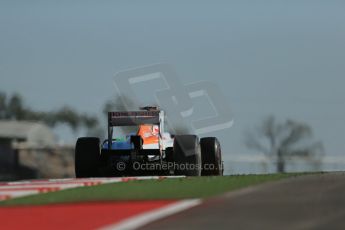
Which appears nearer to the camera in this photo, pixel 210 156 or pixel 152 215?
pixel 152 215

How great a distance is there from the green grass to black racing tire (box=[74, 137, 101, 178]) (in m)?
7.50

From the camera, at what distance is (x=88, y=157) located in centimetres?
2353

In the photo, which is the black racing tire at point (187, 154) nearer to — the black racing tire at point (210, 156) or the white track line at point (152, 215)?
the black racing tire at point (210, 156)

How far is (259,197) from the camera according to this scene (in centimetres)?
1248

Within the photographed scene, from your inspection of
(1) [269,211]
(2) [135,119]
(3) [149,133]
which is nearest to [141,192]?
(1) [269,211]

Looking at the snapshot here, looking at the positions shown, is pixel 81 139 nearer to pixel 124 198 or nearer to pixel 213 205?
pixel 124 198

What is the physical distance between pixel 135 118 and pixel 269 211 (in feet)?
42.3

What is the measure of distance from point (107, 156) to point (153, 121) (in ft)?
5.10

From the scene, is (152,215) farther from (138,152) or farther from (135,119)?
(135,119)

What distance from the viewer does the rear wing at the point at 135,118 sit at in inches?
936

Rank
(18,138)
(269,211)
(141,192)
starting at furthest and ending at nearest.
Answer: (18,138) < (141,192) < (269,211)

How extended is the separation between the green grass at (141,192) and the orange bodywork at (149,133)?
7972 mm

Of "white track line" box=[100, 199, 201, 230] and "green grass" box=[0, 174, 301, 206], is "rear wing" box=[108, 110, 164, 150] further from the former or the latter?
"white track line" box=[100, 199, 201, 230]

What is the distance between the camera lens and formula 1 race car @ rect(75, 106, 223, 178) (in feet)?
76.8
